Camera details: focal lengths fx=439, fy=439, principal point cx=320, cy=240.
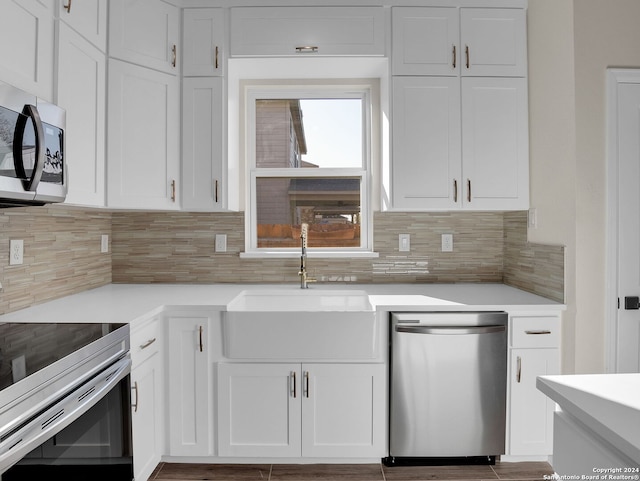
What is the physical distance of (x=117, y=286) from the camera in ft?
8.93

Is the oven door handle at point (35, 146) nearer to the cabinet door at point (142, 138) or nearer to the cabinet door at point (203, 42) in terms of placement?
the cabinet door at point (142, 138)

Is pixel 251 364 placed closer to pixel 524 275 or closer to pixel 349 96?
pixel 524 275

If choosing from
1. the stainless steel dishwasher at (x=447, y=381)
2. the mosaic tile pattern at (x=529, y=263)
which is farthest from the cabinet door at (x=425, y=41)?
the stainless steel dishwasher at (x=447, y=381)

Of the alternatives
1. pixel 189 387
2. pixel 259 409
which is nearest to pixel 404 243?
pixel 259 409

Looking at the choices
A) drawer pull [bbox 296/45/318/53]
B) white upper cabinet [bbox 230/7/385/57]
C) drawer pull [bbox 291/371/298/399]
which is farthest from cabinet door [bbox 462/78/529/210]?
drawer pull [bbox 291/371/298/399]

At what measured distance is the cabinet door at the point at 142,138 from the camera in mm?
2229

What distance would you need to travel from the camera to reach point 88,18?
6.66 feet

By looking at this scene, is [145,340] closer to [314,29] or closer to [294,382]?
[294,382]

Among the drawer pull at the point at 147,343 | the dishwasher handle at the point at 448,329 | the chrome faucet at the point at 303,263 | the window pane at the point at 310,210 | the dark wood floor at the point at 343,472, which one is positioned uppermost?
the window pane at the point at 310,210

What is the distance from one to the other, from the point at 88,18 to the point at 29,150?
3.09 feet

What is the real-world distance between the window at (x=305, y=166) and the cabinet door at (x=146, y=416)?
1120 millimetres

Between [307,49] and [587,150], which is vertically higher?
[307,49]

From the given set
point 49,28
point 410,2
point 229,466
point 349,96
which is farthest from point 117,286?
point 410,2

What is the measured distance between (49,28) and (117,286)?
1504 mm
